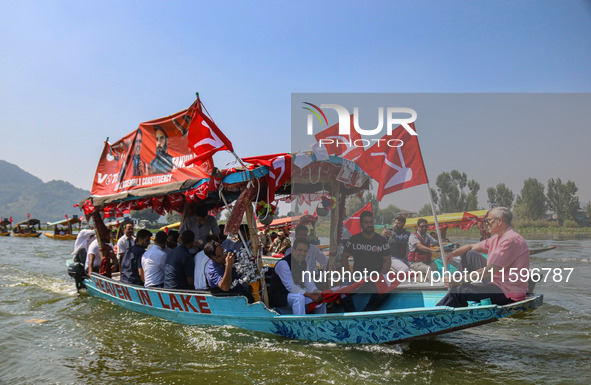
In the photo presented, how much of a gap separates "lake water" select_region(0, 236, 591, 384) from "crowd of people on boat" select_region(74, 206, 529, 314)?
738 mm

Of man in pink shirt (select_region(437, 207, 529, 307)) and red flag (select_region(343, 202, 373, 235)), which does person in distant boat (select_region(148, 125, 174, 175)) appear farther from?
man in pink shirt (select_region(437, 207, 529, 307))

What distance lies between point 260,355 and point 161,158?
383 cm

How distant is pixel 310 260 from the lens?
6031 mm

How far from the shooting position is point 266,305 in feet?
19.7

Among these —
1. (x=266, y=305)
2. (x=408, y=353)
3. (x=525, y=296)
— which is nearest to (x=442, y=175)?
(x=525, y=296)

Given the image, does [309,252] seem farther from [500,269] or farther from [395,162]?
[500,269]

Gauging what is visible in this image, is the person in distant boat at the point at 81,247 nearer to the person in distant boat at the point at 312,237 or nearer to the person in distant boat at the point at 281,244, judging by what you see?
the person in distant boat at the point at 281,244

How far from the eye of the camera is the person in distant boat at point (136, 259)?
7992 millimetres

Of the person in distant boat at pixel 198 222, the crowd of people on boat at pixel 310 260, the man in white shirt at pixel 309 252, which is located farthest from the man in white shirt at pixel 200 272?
the person in distant boat at pixel 198 222

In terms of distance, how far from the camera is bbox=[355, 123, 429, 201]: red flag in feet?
21.3

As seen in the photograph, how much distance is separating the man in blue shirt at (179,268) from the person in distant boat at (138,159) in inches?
68.6

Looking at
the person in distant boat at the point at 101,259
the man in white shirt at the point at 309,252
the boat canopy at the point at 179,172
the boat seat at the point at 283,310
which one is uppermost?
the boat canopy at the point at 179,172

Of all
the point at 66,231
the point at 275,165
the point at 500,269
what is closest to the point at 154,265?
the point at 275,165

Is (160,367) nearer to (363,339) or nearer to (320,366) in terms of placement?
(320,366)
